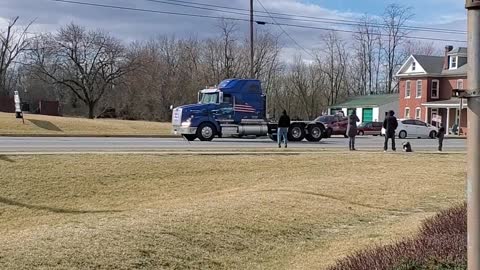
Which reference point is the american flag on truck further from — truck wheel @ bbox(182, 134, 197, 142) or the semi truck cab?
truck wheel @ bbox(182, 134, 197, 142)

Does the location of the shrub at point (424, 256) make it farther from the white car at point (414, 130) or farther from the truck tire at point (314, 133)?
the white car at point (414, 130)

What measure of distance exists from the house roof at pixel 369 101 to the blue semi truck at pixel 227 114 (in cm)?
4207

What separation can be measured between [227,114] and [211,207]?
21806mm

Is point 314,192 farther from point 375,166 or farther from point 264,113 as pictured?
point 264,113

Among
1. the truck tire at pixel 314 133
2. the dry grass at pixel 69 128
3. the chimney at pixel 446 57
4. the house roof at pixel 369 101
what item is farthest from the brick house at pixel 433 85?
the dry grass at pixel 69 128

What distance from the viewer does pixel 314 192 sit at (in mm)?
13320

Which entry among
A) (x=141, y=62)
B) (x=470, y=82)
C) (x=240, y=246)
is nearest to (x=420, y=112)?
(x=141, y=62)

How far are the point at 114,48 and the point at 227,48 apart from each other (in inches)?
578

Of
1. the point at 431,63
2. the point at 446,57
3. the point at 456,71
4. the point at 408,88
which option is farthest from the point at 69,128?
the point at 446,57

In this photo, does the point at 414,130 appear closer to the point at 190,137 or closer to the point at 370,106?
the point at 190,137

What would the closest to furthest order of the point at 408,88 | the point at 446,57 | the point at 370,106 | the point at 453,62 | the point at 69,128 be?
1. the point at 69,128
2. the point at 453,62
3. the point at 446,57
4. the point at 408,88
5. the point at 370,106

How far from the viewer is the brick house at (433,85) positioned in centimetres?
6081

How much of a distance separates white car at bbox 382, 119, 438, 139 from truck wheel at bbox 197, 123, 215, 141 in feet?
64.6

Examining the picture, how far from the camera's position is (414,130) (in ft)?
155
